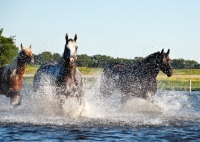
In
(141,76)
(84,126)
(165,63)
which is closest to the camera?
(84,126)

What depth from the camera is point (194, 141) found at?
11.6 meters

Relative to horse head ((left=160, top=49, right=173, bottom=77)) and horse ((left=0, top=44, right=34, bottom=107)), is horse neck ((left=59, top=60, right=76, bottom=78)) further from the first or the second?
horse head ((left=160, top=49, right=173, bottom=77))

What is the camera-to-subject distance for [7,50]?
272 ft

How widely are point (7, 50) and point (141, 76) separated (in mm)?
65491

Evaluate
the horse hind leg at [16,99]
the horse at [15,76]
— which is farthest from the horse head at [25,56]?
the horse hind leg at [16,99]

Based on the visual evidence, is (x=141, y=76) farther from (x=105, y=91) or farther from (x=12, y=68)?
(x=12, y=68)

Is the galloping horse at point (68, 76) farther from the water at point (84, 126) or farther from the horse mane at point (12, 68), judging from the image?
the horse mane at point (12, 68)

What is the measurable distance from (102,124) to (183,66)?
70888 mm

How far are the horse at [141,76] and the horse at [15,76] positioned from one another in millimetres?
3653

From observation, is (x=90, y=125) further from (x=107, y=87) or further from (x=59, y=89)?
(x=107, y=87)

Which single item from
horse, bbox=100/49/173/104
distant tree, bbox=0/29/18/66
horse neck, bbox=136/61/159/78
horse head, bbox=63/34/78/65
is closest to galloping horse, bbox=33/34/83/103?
horse head, bbox=63/34/78/65

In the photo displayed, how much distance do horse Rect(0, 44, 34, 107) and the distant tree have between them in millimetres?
60870

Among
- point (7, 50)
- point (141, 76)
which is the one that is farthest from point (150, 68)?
point (7, 50)

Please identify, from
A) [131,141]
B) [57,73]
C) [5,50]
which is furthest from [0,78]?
[5,50]
